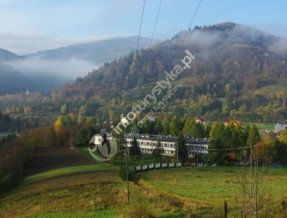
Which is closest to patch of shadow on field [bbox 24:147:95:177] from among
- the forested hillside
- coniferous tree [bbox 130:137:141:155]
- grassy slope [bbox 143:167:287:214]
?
coniferous tree [bbox 130:137:141:155]

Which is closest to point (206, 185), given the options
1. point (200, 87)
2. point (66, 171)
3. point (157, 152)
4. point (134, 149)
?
point (66, 171)

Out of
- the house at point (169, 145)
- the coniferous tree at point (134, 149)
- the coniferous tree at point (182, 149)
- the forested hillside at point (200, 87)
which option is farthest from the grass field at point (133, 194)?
the forested hillside at point (200, 87)

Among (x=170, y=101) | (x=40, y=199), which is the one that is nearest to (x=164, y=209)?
(x=40, y=199)

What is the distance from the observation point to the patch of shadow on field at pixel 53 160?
34938 millimetres

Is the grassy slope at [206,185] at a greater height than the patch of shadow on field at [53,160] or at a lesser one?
lesser

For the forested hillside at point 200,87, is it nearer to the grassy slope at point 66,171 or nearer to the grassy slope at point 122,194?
the grassy slope at point 66,171

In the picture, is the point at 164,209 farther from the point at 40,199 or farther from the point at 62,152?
the point at 62,152

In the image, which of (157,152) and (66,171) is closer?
(66,171)

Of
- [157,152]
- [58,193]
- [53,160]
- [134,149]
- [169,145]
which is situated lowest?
[58,193]

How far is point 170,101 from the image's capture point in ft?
372

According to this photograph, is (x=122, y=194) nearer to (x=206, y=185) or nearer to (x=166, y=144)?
(x=206, y=185)

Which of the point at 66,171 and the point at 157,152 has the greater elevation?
the point at 157,152

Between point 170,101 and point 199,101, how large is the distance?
359 inches

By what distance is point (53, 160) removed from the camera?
38406 millimetres
